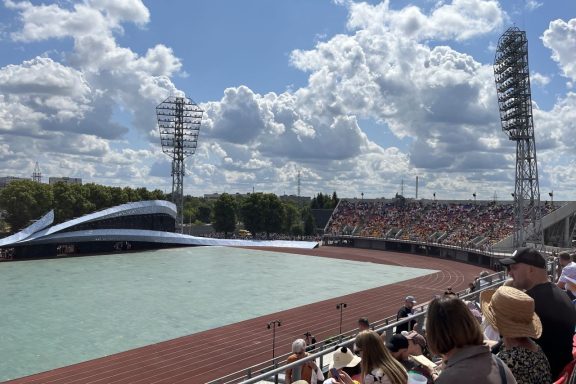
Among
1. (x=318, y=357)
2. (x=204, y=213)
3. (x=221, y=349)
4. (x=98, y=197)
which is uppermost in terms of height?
(x=98, y=197)

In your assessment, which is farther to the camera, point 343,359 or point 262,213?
point 262,213

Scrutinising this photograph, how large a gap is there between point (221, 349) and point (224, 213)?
2223 inches

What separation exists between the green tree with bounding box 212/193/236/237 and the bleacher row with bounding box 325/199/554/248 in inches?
607

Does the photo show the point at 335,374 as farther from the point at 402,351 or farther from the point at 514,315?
the point at 514,315

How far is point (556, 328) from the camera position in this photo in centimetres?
357

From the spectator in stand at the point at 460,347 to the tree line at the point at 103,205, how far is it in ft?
190

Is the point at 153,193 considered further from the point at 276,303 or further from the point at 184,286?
the point at 276,303

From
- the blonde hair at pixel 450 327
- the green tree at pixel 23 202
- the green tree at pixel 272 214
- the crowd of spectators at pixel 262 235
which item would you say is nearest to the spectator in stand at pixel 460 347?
the blonde hair at pixel 450 327

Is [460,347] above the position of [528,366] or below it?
above

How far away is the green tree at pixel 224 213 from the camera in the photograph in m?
74.6

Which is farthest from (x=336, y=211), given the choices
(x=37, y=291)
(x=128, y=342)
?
(x=128, y=342)

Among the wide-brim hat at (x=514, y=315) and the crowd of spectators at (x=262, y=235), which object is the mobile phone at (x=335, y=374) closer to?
the wide-brim hat at (x=514, y=315)

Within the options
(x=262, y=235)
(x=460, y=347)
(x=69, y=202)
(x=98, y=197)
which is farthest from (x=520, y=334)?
(x=262, y=235)

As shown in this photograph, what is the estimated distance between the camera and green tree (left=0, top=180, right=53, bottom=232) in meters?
56.5
